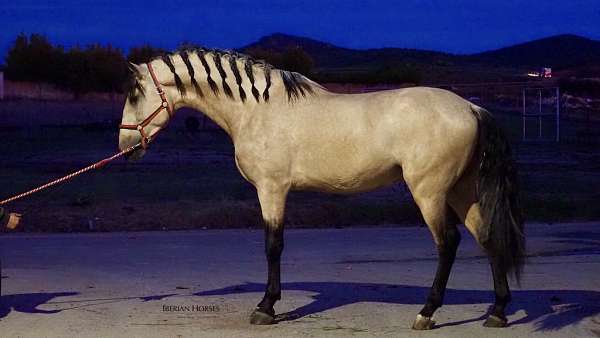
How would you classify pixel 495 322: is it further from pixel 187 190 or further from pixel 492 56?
pixel 492 56

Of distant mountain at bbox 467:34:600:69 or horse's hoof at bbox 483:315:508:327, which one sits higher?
distant mountain at bbox 467:34:600:69

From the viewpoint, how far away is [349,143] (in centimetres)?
855

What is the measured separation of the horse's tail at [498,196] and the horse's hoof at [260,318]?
1895mm

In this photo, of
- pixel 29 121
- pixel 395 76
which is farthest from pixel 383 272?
pixel 29 121

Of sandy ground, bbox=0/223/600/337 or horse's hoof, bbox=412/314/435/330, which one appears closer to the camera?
→ horse's hoof, bbox=412/314/435/330

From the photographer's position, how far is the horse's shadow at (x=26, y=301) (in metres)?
9.17

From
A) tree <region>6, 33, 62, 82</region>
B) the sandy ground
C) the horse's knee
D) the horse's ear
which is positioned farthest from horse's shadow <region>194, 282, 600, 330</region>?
tree <region>6, 33, 62, 82</region>

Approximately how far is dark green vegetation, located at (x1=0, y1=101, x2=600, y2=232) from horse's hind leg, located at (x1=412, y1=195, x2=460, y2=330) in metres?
7.39

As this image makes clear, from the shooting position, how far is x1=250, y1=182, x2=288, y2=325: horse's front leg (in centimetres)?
865

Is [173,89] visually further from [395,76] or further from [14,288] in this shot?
[395,76]

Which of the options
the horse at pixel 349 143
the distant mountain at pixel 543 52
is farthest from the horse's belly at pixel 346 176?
the distant mountain at pixel 543 52

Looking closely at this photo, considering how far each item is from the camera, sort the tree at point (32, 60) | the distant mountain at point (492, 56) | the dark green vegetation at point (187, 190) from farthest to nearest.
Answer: the tree at point (32, 60)
the distant mountain at point (492, 56)
the dark green vegetation at point (187, 190)

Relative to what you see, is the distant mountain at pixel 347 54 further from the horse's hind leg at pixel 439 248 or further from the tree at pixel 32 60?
the horse's hind leg at pixel 439 248

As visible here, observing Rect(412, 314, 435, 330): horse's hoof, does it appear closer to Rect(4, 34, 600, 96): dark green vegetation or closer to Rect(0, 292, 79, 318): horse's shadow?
Rect(0, 292, 79, 318): horse's shadow
